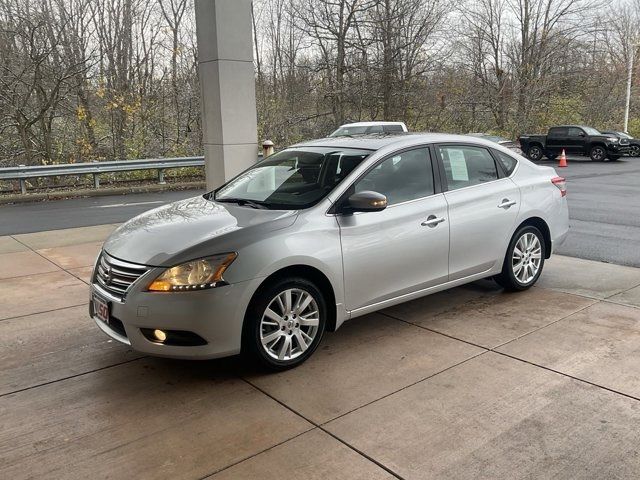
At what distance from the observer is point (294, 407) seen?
3.52 metres

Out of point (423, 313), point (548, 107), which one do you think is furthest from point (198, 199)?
point (548, 107)

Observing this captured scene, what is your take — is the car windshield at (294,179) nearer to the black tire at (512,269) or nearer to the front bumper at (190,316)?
the front bumper at (190,316)

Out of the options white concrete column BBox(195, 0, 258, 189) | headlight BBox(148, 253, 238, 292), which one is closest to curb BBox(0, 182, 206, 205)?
white concrete column BBox(195, 0, 258, 189)

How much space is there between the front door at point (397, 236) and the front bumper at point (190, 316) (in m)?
0.90

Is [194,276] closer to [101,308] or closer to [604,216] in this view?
[101,308]

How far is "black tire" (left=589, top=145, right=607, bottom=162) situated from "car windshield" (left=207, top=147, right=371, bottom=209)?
23992 mm

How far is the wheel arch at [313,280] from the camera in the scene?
151 inches

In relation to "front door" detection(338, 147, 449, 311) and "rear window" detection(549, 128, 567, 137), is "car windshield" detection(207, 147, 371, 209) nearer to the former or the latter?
"front door" detection(338, 147, 449, 311)

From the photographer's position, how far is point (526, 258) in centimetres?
566

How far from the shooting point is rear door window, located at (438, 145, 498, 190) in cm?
509

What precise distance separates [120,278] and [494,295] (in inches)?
145

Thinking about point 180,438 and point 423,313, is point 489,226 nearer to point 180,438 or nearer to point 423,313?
point 423,313

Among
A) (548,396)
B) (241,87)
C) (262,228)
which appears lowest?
(548,396)

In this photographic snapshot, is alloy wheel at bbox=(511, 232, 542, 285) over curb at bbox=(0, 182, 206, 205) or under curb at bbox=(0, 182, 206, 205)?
under
